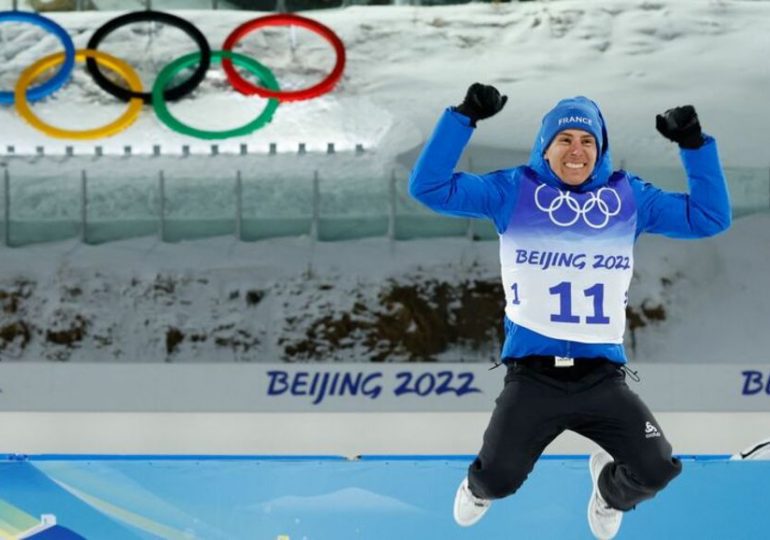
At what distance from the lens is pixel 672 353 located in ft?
32.7

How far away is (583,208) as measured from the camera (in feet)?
13.4

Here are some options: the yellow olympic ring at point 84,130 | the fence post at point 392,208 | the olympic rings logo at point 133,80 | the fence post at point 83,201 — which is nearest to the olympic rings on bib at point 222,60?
the olympic rings logo at point 133,80

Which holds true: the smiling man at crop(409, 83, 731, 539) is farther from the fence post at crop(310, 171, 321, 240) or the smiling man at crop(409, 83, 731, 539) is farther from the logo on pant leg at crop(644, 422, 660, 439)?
the fence post at crop(310, 171, 321, 240)

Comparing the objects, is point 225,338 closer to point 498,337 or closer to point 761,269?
point 498,337

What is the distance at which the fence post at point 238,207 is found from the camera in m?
10.5

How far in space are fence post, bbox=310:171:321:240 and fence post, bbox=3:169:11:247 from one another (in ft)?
7.02

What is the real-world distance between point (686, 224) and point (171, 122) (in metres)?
6.86

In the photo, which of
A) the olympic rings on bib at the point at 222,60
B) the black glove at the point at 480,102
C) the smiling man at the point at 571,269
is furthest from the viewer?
the olympic rings on bib at the point at 222,60

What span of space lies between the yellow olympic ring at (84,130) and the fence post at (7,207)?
1.42 ft

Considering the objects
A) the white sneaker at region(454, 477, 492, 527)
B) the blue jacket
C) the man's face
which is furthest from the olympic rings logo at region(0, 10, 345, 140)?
the man's face

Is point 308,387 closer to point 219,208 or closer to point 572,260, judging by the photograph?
point 219,208

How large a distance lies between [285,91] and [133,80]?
3.59ft

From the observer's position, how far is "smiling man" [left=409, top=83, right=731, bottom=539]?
13.2 ft

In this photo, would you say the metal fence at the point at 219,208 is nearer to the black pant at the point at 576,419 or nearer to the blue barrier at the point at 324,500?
the blue barrier at the point at 324,500
